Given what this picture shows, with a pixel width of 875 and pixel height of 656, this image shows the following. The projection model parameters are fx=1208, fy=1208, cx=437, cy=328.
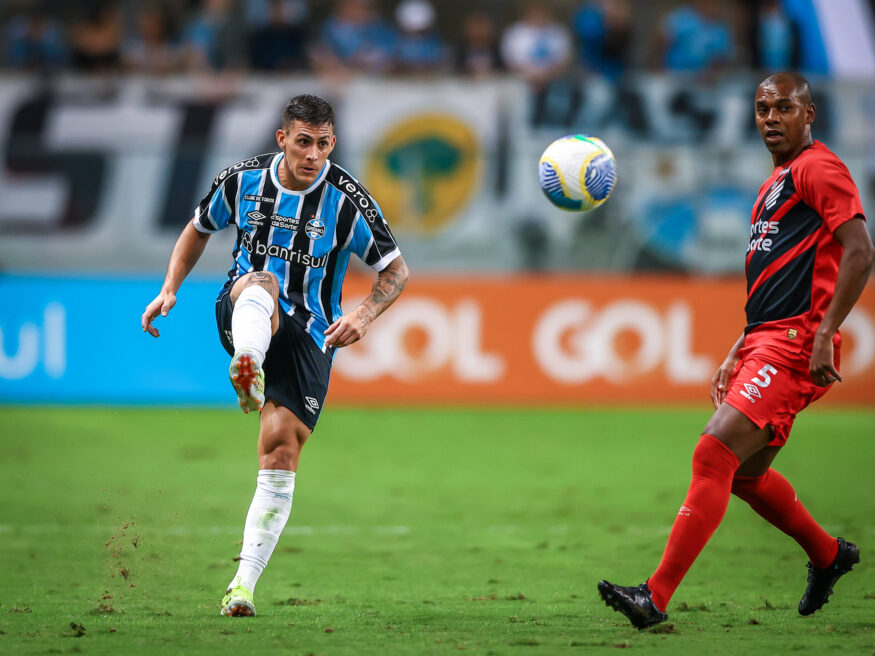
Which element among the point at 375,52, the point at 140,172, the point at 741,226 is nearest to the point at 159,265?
the point at 140,172

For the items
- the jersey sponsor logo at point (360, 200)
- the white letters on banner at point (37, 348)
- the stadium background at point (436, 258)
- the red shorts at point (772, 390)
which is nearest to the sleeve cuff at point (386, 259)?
the jersey sponsor logo at point (360, 200)

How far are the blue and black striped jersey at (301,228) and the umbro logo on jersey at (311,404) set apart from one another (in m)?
0.29

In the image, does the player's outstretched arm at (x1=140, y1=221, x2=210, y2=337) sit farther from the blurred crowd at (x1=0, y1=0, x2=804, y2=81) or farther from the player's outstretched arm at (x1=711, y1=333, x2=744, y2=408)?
the blurred crowd at (x1=0, y1=0, x2=804, y2=81)

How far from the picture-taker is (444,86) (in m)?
16.7

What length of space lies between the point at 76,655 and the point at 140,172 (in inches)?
492

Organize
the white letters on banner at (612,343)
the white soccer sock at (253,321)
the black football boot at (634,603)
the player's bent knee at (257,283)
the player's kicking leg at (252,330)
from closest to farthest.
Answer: the black football boot at (634,603)
the player's kicking leg at (252,330)
the white soccer sock at (253,321)
the player's bent knee at (257,283)
the white letters on banner at (612,343)

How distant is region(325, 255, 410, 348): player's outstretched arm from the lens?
18.4ft

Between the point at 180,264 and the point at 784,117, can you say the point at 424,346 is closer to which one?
the point at 180,264

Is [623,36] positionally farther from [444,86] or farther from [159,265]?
[159,265]

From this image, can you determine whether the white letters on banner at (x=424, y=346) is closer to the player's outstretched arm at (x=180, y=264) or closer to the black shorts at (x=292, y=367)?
the player's outstretched arm at (x=180, y=264)

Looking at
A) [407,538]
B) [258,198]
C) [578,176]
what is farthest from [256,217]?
[407,538]

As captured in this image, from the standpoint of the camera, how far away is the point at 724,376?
577 centimetres

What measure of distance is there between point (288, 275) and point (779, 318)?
92.0 inches

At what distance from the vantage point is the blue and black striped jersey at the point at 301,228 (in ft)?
19.4
